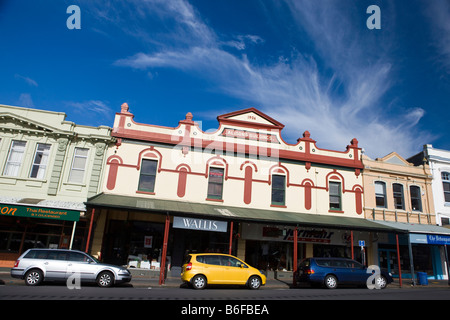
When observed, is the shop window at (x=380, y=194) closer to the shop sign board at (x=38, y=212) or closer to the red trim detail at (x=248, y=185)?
the red trim detail at (x=248, y=185)

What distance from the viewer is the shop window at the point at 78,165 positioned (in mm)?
16703

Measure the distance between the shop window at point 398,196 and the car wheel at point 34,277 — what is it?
2074cm

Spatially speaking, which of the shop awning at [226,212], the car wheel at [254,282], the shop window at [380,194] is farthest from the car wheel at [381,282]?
the shop window at [380,194]

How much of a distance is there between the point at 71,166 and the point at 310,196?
14301mm

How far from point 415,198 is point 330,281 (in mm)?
11821

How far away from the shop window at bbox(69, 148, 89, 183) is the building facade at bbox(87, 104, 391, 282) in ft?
4.19

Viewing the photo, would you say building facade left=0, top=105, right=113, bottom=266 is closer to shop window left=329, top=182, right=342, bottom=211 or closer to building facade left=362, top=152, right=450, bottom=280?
shop window left=329, top=182, right=342, bottom=211

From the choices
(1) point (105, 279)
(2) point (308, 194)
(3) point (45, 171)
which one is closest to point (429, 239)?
(2) point (308, 194)

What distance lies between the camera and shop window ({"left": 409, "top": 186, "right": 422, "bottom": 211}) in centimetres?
2111

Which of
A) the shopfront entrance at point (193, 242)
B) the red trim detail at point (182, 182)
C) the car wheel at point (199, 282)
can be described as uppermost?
the red trim detail at point (182, 182)

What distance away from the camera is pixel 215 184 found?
18.3 m

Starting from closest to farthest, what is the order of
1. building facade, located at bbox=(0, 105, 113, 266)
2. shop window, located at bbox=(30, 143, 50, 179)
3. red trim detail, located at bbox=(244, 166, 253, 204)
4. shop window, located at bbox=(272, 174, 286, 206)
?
1. building facade, located at bbox=(0, 105, 113, 266)
2. shop window, located at bbox=(30, 143, 50, 179)
3. red trim detail, located at bbox=(244, 166, 253, 204)
4. shop window, located at bbox=(272, 174, 286, 206)

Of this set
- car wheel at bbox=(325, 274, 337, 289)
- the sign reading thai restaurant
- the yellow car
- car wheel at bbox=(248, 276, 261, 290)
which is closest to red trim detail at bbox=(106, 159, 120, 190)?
the sign reading thai restaurant

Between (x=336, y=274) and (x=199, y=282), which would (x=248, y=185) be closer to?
(x=336, y=274)
